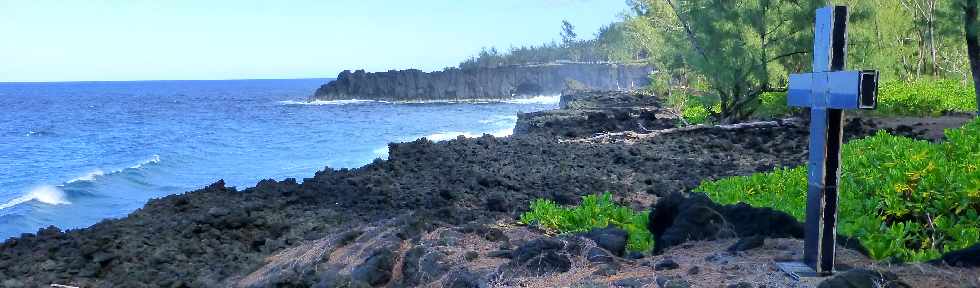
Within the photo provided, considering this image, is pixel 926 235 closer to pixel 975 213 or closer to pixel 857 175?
pixel 975 213

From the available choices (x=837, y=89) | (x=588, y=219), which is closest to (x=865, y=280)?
(x=837, y=89)

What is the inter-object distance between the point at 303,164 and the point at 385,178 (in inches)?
595

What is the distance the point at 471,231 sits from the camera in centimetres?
656

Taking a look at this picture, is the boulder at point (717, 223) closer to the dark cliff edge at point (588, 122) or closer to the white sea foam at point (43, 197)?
the dark cliff edge at point (588, 122)

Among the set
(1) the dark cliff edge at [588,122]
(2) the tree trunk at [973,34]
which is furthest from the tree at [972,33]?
(1) the dark cliff edge at [588,122]

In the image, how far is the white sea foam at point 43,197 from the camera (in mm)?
19533

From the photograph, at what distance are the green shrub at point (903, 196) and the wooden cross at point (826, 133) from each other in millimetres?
597

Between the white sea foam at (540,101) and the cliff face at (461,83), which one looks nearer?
the white sea foam at (540,101)

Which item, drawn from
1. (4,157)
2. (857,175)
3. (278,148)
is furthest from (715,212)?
(4,157)

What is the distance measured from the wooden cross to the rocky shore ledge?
0.27 meters

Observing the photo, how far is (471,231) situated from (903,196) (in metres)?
3.11

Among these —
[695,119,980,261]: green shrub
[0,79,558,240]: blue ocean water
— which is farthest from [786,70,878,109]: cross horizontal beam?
[0,79,558,240]: blue ocean water

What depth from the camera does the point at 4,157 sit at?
3216cm

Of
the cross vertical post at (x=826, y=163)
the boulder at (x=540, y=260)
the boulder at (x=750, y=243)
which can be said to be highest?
the cross vertical post at (x=826, y=163)
